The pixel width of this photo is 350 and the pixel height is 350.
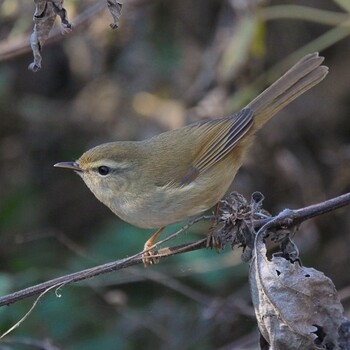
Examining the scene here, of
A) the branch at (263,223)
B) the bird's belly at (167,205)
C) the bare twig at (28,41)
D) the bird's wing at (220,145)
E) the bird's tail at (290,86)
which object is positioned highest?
the bare twig at (28,41)

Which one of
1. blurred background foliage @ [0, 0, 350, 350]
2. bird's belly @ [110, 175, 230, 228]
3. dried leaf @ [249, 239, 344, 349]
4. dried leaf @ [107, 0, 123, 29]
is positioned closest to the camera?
dried leaf @ [249, 239, 344, 349]

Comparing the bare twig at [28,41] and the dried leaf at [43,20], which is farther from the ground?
the bare twig at [28,41]

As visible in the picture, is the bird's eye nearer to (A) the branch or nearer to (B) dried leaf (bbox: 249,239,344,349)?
(A) the branch

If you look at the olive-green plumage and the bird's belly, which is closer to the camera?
the bird's belly

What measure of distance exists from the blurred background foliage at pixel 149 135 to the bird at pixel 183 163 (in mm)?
763

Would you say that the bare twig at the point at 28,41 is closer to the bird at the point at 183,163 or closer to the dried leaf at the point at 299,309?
the bird at the point at 183,163

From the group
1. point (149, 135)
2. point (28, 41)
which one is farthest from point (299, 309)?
point (149, 135)

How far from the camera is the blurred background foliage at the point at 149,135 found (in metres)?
5.13

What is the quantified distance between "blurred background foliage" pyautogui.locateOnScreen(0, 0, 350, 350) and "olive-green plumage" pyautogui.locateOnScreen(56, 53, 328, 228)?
2.51 feet

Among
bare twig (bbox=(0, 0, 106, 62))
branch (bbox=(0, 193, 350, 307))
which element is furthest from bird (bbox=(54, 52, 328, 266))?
branch (bbox=(0, 193, 350, 307))

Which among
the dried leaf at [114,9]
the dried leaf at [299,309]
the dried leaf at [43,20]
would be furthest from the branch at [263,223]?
the dried leaf at [114,9]

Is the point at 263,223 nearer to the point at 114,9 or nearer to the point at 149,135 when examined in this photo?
the point at 114,9

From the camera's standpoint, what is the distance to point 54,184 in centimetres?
654

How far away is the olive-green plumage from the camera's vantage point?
155 inches
